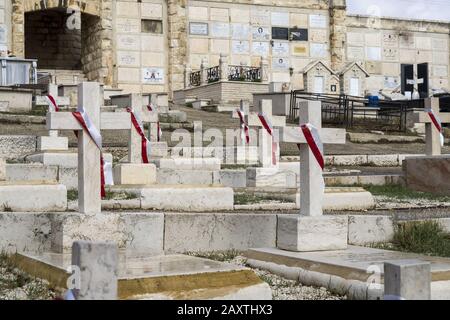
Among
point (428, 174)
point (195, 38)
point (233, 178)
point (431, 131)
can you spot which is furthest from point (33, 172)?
point (195, 38)

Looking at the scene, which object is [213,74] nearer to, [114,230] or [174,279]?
[114,230]

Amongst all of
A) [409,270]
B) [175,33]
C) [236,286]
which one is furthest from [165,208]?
[175,33]

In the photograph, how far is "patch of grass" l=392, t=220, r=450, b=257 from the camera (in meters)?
7.45

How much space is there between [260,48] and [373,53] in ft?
23.1

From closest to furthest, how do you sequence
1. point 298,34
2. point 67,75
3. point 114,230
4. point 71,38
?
1. point 114,230
2. point 67,75
3. point 71,38
4. point 298,34

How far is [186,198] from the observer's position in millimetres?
8984

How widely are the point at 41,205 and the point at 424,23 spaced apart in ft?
122

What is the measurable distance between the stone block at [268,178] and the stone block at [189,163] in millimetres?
1172

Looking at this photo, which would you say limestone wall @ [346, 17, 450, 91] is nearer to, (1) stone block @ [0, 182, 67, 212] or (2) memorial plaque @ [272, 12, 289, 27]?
(2) memorial plaque @ [272, 12, 289, 27]

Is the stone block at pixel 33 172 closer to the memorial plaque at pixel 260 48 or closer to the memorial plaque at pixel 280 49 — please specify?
the memorial plaque at pixel 260 48

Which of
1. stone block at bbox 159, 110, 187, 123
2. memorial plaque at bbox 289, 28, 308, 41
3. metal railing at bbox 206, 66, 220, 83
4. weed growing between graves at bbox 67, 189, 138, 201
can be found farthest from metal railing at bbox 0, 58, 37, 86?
weed growing between graves at bbox 67, 189, 138, 201

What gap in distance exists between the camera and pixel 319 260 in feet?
20.4

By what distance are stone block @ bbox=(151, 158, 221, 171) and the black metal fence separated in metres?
11.6

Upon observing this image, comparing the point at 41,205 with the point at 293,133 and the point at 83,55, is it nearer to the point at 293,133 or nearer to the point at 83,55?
the point at 293,133
